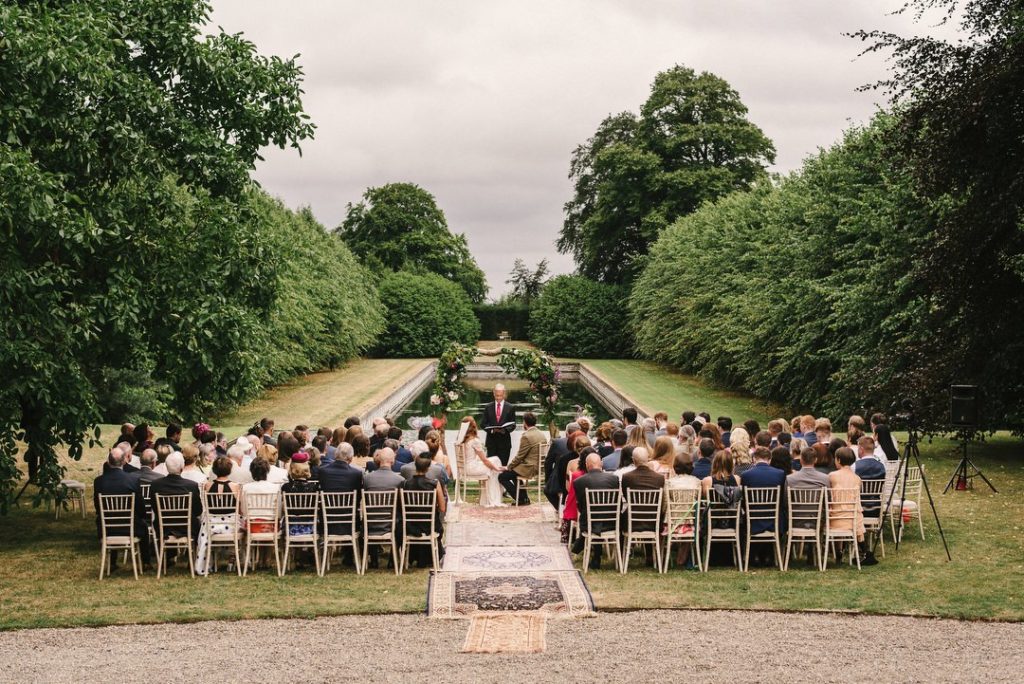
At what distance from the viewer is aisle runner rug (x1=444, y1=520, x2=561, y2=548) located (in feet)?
42.9

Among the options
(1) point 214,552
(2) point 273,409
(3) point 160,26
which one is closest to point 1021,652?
(1) point 214,552

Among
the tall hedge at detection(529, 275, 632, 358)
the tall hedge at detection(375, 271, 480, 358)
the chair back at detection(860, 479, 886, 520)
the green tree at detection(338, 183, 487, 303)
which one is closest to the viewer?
the chair back at detection(860, 479, 886, 520)

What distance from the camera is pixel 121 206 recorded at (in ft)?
43.1

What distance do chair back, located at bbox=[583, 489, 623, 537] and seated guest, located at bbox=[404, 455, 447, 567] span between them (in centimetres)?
164

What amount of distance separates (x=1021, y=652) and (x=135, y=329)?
33.4ft

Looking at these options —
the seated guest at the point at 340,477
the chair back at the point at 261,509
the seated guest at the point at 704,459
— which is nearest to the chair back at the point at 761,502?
the seated guest at the point at 704,459

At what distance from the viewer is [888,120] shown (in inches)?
973

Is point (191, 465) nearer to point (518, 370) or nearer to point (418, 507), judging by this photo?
point (418, 507)

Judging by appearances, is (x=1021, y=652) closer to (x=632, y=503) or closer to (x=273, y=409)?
(x=632, y=503)

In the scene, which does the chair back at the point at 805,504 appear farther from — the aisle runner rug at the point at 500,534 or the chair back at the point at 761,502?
A: the aisle runner rug at the point at 500,534

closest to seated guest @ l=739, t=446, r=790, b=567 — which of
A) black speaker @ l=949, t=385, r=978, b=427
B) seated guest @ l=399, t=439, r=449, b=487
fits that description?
black speaker @ l=949, t=385, r=978, b=427

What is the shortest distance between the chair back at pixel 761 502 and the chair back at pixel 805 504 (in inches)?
6.4

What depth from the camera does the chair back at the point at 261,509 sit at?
1163 centimetres

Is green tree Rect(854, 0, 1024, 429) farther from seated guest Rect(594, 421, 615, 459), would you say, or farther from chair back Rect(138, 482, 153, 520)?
chair back Rect(138, 482, 153, 520)
